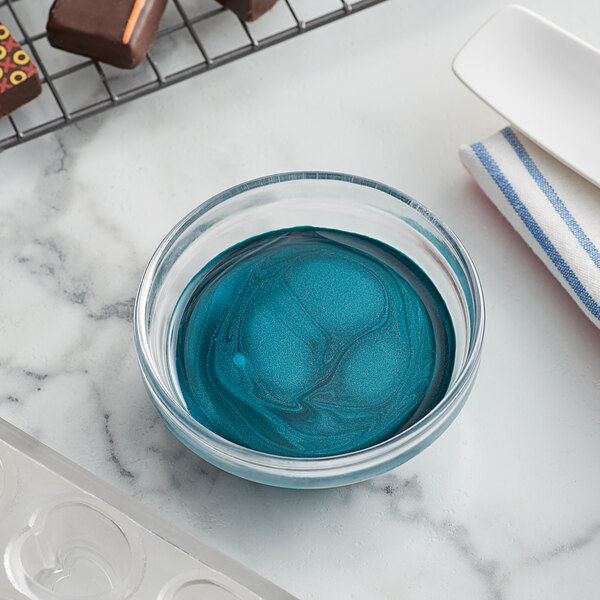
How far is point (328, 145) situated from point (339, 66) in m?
0.08

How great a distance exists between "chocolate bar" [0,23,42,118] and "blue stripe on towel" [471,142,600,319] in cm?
35

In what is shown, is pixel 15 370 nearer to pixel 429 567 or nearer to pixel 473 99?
pixel 429 567

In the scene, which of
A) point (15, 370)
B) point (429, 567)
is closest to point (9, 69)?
point (15, 370)

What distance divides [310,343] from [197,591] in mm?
192

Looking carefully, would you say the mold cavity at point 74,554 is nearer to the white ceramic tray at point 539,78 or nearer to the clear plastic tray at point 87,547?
the clear plastic tray at point 87,547

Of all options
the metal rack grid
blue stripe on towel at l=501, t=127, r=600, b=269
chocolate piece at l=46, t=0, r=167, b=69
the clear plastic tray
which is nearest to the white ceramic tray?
blue stripe on towel at l=501, t=127, r=600, b=269

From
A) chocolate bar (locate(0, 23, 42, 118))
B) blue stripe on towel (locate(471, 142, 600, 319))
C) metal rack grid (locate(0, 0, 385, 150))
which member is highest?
chocolate bar (locate(0, 23, 42, 118))

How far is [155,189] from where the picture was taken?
0.82 m

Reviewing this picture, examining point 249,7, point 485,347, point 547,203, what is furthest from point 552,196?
point 249,7

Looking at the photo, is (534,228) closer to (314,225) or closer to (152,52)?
(314,225)

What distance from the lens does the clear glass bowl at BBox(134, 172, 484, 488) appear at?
24.6 inches

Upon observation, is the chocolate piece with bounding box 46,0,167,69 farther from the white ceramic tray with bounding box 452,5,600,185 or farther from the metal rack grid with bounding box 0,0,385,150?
the white ceramic tray with bounding box 452,5,600,185

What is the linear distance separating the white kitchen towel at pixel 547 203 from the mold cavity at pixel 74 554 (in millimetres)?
365

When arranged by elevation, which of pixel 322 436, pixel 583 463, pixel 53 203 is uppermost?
pixel 53 203
